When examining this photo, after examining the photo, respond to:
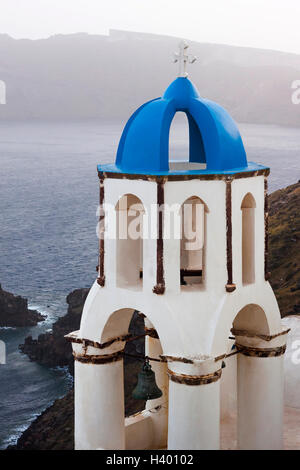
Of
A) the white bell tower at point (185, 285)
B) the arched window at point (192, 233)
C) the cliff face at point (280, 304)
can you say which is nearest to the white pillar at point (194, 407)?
the white bell tower at point (185, 285)

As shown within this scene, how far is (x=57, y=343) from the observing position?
65.2 meters

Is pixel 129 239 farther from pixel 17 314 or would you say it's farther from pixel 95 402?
pixel 17 314

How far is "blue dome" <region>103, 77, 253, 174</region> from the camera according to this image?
42.5 feet

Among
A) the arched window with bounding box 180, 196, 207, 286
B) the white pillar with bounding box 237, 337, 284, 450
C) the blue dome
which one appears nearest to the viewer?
the blue dome

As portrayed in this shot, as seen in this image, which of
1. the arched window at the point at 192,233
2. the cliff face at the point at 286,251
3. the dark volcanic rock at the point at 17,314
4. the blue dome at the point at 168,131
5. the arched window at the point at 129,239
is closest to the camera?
the blue dome at the point at 168,131

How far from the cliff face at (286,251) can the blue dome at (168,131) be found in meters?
28.8

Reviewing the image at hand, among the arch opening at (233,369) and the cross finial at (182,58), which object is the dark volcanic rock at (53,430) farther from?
the cross finial at (182,58)

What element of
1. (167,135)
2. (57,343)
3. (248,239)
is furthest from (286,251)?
(167,135)

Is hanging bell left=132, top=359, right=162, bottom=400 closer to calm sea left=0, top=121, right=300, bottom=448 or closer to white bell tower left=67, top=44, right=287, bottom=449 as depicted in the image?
white bell tower left=67, top=44, right=287, bottom=449

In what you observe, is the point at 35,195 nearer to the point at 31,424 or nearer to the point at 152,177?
the point at 31,424

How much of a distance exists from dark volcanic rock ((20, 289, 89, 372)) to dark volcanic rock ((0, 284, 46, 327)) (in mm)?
4321

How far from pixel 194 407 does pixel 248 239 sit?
3.09 m

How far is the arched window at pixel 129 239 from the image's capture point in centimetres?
1365

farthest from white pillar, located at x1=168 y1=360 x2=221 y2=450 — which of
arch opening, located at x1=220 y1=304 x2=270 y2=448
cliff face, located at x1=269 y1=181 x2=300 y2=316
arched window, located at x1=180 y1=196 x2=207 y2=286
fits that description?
cliff face, located at x1=269 y1=181 x2=300 y2=316
